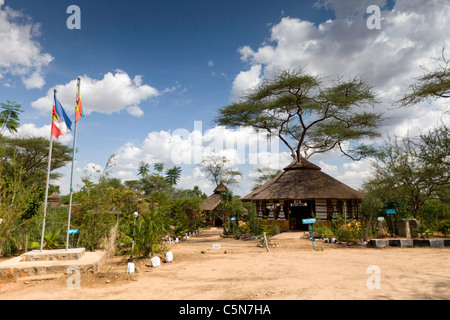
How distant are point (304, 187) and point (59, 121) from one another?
1770 centimetres

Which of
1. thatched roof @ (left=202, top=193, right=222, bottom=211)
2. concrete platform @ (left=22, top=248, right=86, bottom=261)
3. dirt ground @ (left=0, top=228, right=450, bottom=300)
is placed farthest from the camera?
thatched roof @ (left=202, top=193, right=222, bottom=211)

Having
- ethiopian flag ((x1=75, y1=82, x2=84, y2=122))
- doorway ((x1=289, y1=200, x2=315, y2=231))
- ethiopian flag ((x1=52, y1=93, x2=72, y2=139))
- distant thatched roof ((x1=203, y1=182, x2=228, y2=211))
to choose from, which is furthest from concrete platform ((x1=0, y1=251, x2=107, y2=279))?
distant thatched roof ((x1=203, y1=182, x2=228, y2=211))

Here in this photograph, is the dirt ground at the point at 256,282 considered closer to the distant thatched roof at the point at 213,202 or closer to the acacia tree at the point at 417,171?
the acacia tree at the point at 417,171

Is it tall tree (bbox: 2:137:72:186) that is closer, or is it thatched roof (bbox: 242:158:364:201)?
thatched roof (bbox: 242:158:364:201)

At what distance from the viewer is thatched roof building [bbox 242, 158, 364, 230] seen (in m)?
21.0

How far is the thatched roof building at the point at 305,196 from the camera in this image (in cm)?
2098

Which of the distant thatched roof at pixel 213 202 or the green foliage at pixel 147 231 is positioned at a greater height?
the distant thatched roof at pixel 213 202

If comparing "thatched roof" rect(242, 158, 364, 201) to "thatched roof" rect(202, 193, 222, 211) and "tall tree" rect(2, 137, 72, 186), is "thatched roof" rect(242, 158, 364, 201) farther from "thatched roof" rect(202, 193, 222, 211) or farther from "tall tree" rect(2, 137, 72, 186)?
"tall tree" rect(2, 137, 72, 186)

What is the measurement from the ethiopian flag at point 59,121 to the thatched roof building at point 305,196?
622 inches

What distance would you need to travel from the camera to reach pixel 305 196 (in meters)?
Answer: 20.6

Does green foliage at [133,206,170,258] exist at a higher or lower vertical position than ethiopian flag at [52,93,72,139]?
lower

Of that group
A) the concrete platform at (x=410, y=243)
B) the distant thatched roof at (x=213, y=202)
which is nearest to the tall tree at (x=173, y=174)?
the distant thatched roof at (x=213, y=202)

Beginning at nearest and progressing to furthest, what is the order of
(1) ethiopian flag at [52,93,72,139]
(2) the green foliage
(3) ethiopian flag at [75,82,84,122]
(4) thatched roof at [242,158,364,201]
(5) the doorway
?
(1) ethiopian flag at [52,93,72,139], (3) ethiopian flag at [75,82,84,122], (2) the green foliage, (4) thatched roof at [242,158,364,201], (5) the doorway

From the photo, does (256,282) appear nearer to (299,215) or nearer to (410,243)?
(410,243)
